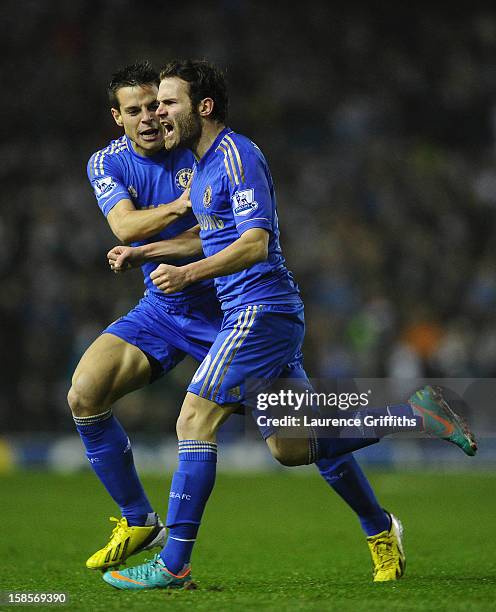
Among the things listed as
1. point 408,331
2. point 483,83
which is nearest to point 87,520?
point 408,331

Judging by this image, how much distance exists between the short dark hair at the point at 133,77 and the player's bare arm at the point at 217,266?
4.30 feet

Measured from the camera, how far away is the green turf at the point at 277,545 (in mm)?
4660

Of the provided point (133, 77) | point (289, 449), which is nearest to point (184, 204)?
point (133, 77)

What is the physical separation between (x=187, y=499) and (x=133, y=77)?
2241 mm

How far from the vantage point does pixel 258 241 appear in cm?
492

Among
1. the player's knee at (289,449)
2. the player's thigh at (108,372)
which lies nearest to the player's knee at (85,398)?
the player's thigh at (108,372)

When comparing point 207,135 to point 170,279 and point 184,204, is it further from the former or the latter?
point 170,279

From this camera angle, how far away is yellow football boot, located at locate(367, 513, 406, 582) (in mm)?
5414

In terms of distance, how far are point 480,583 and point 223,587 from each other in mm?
1199

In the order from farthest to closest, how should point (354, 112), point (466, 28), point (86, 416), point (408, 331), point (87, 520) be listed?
1. point (466, 28)
2. point (354, 112)
3. point (408, 331)
4. point (87, 520)
5. point (86, 416)

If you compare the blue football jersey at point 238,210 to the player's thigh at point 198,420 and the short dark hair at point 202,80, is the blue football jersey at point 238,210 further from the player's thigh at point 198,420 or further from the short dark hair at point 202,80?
the player's thigh at point 198,420

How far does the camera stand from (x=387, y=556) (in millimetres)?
5449

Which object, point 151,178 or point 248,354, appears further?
point 151,178

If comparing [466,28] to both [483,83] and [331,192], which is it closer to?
[483,83]
